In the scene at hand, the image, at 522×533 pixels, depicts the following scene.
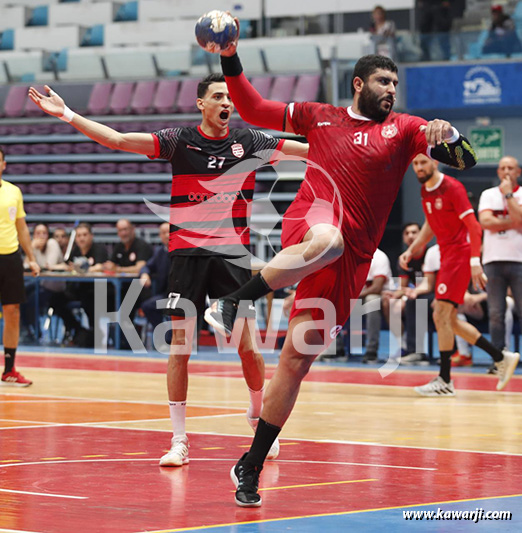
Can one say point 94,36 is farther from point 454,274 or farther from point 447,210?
point 454,274

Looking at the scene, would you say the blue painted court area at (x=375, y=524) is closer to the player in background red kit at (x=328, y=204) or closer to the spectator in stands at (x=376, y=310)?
the player in background red kit at (x=328, y=204)

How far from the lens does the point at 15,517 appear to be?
443 centimetres

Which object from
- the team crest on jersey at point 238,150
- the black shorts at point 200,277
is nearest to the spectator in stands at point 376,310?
the team crest on jersey at point 238,150

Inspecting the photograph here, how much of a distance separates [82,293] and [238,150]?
31.5 feet

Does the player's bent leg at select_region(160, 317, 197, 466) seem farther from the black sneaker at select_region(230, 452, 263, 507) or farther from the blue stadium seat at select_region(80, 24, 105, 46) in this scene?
the blue stadium seat at select_region(80, 24, 105, 46)

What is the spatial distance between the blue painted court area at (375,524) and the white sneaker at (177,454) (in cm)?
126

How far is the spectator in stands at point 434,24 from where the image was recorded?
22.5 metres

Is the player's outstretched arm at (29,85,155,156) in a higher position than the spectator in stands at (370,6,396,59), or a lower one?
lower

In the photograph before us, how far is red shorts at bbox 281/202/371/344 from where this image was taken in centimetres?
502

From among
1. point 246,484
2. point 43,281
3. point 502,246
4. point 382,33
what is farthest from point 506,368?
point 382,33

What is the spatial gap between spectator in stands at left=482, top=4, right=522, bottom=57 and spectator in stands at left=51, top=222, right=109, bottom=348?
10175 mm

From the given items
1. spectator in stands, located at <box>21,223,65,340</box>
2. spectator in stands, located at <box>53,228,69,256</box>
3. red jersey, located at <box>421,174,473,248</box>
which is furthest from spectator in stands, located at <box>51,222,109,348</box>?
red jersey, located at <box>421,174,473,248</box>

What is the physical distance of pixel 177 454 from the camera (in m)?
5.96

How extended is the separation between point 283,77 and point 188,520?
66.2ft
